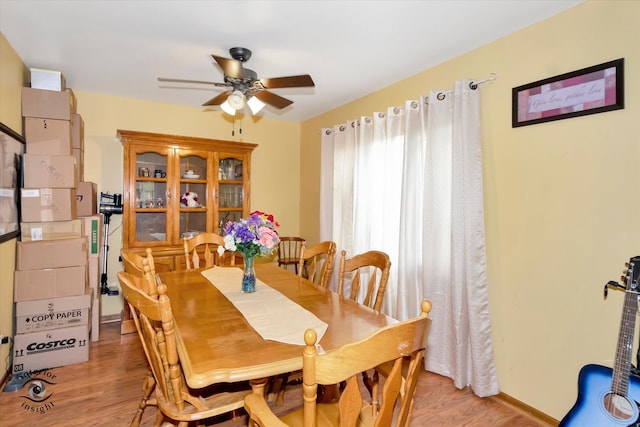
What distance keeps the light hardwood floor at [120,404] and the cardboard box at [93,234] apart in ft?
3.07

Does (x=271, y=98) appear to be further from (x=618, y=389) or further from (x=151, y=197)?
(x=618, y=389)

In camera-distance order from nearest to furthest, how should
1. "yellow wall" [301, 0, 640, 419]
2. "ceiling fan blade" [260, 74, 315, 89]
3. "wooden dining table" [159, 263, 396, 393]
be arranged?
"wooden dining table" [159, 263, 396, 393] < "yellow wall" [301, 0, 640, 419] < "ceiling fan blade" [260, 74, 315, 89]

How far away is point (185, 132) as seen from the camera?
3.84 metres

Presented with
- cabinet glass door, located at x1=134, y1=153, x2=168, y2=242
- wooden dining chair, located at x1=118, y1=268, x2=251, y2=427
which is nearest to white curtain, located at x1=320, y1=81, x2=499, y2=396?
wooden dining chair, located at x1=118, y1=268, x2=251, y2=427

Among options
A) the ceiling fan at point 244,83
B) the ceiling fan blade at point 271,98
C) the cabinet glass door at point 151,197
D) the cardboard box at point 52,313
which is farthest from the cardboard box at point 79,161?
the ceiling fan blade at point 271,98

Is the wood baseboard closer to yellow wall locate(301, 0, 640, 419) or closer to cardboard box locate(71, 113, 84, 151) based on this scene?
yellow wall locate(301, 0, 640, 419)

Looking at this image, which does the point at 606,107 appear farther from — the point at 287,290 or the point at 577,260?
the point at 287,290

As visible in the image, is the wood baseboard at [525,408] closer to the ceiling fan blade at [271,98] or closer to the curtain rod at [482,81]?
the curtain rod at [482,81]

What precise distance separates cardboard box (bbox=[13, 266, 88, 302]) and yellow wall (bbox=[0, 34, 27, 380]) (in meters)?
0.05

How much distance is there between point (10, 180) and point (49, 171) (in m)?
0.26

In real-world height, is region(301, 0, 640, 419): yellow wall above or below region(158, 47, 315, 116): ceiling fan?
below

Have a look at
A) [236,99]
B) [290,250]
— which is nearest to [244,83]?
[236,99]

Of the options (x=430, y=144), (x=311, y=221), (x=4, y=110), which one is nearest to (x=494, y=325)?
(x=430, y=144)

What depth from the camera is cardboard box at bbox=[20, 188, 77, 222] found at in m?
2.48
